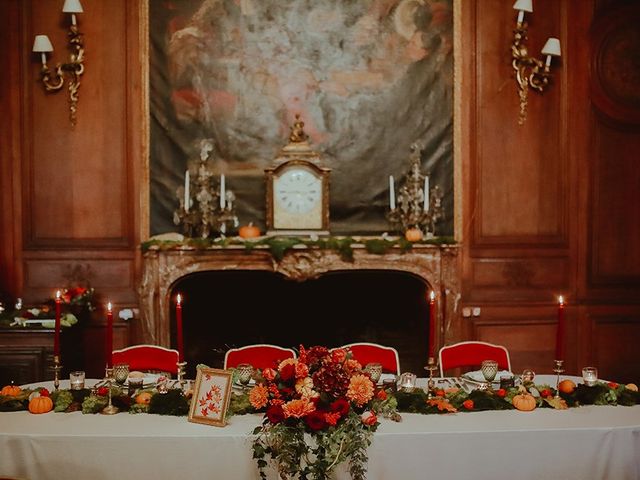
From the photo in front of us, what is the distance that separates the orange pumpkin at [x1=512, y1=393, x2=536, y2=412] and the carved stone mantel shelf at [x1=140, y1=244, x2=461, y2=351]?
2.50 m

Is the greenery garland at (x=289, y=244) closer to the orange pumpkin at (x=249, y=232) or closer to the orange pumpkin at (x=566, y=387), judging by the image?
the orange pumpkin at (x=249, y=232)

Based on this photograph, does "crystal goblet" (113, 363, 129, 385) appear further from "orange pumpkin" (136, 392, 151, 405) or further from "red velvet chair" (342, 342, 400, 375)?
"red velvet chair" (342, 342, 400, 375)

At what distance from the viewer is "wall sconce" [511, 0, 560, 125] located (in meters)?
5.43

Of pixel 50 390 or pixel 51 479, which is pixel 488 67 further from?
pixel 51 479

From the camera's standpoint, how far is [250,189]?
5.62 m

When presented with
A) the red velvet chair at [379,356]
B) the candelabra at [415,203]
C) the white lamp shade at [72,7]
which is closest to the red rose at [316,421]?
the red velvet chair at [379,356]

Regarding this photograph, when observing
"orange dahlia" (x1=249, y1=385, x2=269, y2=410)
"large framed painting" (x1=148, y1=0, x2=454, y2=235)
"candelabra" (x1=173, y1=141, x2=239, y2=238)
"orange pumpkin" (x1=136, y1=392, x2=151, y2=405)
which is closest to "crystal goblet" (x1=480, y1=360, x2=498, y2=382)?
"orange dahlia" (x1=249, y1=385, x2=269, y2=410)

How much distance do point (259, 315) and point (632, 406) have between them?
3.55 metres

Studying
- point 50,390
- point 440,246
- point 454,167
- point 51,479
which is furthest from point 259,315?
point 51,479

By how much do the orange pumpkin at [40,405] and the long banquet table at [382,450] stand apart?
0.37ft

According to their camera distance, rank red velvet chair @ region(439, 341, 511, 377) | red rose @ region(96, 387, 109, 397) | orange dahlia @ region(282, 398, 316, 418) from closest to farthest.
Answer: orange dahlia @ region(282, 398, 316, 418)
red rose @ region(96, 387, 109, 397)
red velvet chair @ region(439, 341, 511, 377)

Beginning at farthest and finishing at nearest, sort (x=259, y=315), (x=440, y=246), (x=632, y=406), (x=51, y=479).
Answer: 1. (x=259, y=315)
2. (x=440, y=246)
3. (x=632, y=406)
4. (x=51, y=479)

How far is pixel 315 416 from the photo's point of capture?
7.90 ft

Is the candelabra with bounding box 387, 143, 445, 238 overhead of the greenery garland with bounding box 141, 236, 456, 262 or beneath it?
overhead
